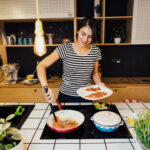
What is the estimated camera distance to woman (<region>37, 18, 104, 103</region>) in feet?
Answer: 4.85

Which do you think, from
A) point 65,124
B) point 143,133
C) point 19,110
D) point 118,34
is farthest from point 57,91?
point 143,133

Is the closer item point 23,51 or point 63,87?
point 63,87

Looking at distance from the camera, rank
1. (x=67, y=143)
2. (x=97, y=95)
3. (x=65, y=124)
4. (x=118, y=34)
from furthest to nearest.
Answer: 1. (x=118, y=34)
2. (x=97, y=95)
3. (x=65, y=124)
4. (x=67, y=143)

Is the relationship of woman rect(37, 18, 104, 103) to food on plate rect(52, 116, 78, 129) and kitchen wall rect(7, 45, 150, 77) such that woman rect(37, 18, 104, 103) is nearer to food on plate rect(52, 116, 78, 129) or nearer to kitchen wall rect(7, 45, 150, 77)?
food on plate rect(52, 116, 78, 129)

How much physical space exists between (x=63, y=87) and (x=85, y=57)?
395 millimetres

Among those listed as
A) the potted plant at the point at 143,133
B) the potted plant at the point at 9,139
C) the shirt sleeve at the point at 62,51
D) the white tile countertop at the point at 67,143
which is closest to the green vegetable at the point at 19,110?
the white tile countertop at the point at 67,143

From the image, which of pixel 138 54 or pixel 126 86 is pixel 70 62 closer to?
pixel 126 86

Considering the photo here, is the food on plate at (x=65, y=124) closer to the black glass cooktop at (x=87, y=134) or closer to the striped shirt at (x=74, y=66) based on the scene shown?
the black glass cooktop at (x=87, y=134)

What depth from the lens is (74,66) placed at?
5.22 ft

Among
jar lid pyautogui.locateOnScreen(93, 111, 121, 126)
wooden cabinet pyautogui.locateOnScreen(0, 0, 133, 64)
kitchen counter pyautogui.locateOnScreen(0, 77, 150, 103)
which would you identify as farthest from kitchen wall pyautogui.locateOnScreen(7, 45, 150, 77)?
jar lid pyautogui.locateOnScreen(93, 111, 121, 126)

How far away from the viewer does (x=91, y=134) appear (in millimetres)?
986

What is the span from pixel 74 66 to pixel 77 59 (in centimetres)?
8

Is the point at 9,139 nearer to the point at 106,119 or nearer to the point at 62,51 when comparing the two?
the point at 106,119

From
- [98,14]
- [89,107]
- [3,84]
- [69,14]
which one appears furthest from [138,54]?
[3,84]
